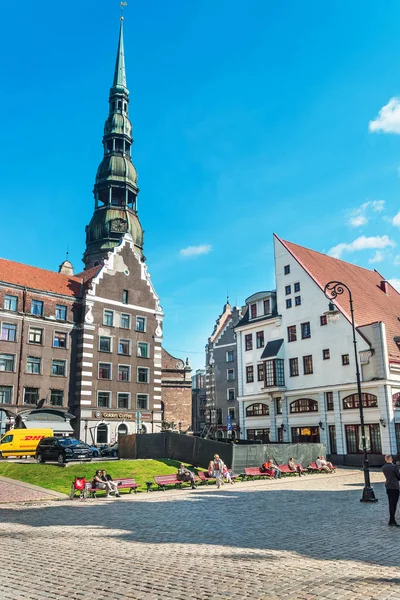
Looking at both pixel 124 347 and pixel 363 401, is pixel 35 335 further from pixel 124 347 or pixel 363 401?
pixel 363 401

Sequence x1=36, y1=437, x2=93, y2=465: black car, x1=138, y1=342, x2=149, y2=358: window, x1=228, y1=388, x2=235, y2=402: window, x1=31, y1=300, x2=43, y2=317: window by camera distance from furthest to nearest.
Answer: x1=228, y1=388, x2=235, y2=402: window
x1=138, y1=342, x2=149, y2=358: window
x1=31, y1=300, x2=43, y2=317: window
x1=36, y1=437, x2=93, y2=465: black car

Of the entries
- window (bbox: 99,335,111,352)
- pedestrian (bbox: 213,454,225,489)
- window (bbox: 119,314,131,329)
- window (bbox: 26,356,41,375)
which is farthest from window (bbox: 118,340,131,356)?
pedestrian (bbox: 213,454,225,489)

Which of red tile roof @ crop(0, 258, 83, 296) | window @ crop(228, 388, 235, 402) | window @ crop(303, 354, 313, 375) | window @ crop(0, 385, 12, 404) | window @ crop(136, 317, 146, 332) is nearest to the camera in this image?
window @ crop(0, 385, 12, 404)

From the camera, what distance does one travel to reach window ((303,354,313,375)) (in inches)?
1758

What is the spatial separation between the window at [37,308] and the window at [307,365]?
23690 mm

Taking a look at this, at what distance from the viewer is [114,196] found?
232ft

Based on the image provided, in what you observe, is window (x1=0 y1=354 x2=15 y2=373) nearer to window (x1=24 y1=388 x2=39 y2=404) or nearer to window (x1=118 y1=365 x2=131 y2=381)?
window (x1=24 y1=388 x2=39 y2=404)

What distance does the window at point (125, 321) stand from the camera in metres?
53.1

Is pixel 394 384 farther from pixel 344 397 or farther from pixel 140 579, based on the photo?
pixel 140 579

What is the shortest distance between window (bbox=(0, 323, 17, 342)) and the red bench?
80.8ft

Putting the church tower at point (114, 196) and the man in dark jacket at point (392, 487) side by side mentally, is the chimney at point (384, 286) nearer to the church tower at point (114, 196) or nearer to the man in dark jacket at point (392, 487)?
the church tower at point (114, 196)

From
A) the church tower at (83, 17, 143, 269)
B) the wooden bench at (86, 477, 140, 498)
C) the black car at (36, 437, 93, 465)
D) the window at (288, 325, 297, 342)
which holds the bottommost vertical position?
the wooden bench at (86, 477, 140, 498)

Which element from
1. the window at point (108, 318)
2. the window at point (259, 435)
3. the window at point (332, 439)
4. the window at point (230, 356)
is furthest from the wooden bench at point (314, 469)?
the window at point (230, 356)

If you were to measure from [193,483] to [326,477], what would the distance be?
936 cm
